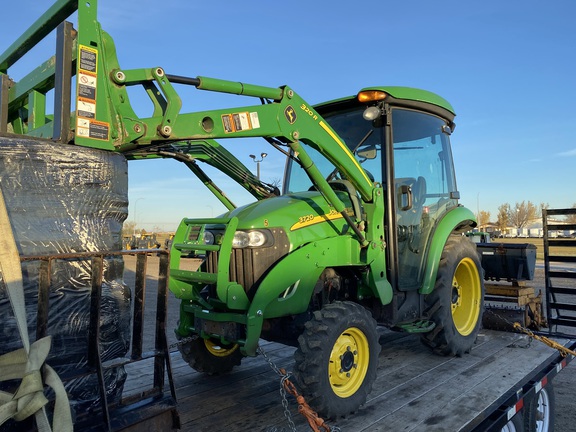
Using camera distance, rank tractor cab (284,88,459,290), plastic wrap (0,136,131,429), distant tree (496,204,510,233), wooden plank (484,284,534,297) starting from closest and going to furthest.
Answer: plastic wrap (0,136,131,429) < tractor cab (284,88,459,290) < wooden plank (484,284,534,297) < distant tree (496,204,510,233)

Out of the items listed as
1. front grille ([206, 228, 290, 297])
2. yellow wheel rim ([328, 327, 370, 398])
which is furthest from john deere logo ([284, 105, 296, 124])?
yellow wheel rim ([328, 327, 370, 398])

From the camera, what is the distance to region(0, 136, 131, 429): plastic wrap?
205 centimetres

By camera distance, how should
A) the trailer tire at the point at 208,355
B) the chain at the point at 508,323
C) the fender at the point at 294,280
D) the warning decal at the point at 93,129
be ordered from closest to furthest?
the warning decal at the point at 93,129, the fender at the point at 294,280, the trailer tire at the point at 208,355, the chain at the point at 508,323

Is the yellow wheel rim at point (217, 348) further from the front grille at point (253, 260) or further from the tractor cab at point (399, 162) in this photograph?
the tractor cab at point (399, 162)

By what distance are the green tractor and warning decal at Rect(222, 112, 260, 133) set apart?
31cm

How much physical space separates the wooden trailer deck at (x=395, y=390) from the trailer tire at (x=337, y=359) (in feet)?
0.42

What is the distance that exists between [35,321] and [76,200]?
0.59m

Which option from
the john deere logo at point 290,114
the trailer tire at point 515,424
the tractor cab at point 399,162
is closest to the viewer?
the john deere logo at point 290,114

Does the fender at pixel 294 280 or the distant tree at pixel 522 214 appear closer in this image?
the fender at pixel 294 280

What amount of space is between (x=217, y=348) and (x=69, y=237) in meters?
2.08

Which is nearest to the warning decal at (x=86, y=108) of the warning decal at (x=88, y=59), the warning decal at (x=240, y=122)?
the warning decal at (x=88, y=59)

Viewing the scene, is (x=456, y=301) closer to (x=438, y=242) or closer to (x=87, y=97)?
(x=438, y=242)

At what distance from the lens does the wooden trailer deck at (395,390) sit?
2.96 m

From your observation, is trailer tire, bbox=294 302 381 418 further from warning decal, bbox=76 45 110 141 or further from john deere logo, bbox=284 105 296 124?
warning decal, bbox=76 45 110 141
